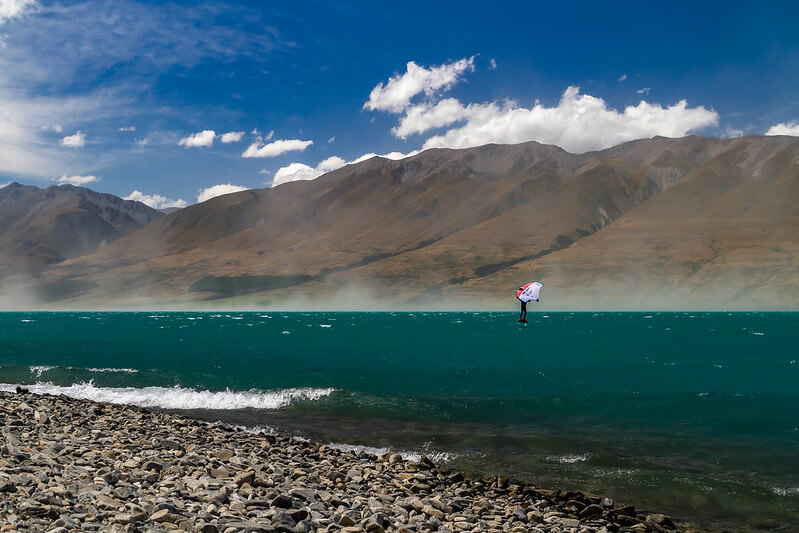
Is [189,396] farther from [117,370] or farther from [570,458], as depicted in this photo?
[570,458]

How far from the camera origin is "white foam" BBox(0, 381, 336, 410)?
32.3 metres

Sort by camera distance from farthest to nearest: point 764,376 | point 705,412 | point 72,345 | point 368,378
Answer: point 72,345
point 764,376
point 368,378
point 705,412

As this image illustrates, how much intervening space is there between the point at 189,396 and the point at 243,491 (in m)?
22.9

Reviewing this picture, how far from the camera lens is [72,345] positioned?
72.9m

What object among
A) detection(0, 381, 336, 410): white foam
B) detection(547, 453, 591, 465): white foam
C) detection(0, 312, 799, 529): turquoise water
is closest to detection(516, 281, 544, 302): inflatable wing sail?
detection(0, 312, 799, 529): turquoise water

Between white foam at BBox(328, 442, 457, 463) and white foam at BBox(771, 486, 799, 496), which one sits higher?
white foam at BBox(328, 442, 457, 463)

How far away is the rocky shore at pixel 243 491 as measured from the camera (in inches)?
439

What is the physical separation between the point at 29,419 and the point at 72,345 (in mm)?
58287

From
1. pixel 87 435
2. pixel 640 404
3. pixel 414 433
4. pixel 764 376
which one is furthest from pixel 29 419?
pixel 764 376

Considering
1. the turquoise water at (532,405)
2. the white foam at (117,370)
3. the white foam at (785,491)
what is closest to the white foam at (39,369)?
the turquoise water at (532,405)

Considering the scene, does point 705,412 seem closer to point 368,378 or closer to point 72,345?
point 368,378

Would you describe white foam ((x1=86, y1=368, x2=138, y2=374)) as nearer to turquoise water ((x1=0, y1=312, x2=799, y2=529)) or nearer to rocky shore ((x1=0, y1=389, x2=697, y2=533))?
turquoise water ((x1=0, y1=312, x2=799, y2=529))

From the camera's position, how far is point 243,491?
522 inches

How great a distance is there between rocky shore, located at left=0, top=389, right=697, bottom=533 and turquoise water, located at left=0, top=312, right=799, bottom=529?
10.6 ft
